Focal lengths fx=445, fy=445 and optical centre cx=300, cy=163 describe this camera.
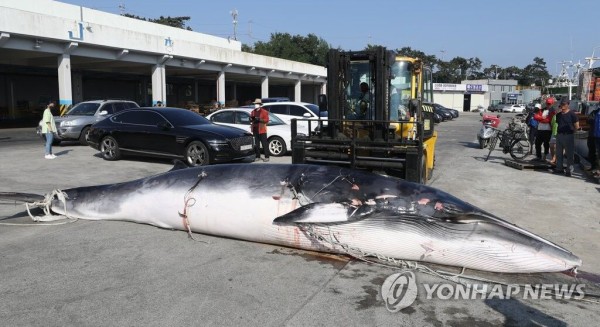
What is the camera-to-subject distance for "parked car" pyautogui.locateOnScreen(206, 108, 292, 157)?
46.1ft

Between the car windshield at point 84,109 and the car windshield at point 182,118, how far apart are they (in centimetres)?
582

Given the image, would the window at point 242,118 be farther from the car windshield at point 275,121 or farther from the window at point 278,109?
the window at point 278,109

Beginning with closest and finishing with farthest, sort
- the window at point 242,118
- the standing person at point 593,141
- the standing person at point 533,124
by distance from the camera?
1. the standing person at point 593,141
2. the standing person at point 533,124
3. the window at point 242,118

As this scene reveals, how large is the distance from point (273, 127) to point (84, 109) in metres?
7.65

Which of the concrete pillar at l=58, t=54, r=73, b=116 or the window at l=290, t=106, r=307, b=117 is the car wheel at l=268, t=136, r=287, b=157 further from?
the concrete pillar at l=58, t=54, r=73, b=116

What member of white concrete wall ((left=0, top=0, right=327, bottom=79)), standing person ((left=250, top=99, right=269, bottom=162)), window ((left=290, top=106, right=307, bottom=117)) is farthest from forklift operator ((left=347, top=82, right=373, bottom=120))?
white concrete wall ((left=0, top=0, right=327, bottom=79))

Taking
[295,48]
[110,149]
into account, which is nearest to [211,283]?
[110,149]

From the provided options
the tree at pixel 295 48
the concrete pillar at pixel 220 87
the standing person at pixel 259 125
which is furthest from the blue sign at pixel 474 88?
the standing person at pixel 259 125

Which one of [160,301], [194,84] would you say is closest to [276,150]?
[160,301]

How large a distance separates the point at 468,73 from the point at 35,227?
148m

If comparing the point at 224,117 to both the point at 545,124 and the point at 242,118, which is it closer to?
the point at 242,118

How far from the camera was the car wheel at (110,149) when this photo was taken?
481 inches

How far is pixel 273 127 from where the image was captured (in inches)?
559

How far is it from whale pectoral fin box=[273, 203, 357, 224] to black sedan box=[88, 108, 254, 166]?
6.83 m
